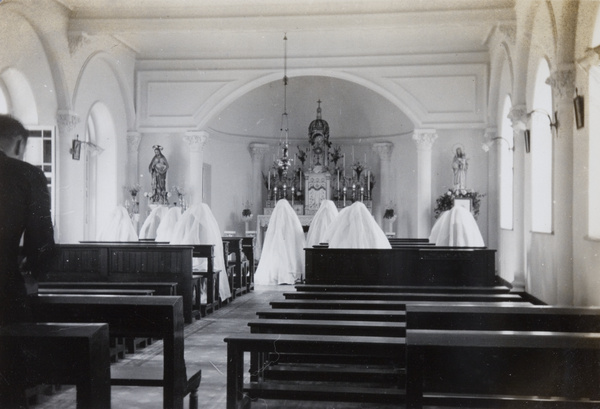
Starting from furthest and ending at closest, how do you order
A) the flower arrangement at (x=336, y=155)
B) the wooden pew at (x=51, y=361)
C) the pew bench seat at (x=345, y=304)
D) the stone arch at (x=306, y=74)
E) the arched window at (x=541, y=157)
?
the flower arrangement at (x=336, y=155) < the stone arch at (x=306, y=74) < the arched window at (x=541, y=157) < the pew bench seat at (x=345, y=304) < the wooden pew at (x=51, y=361)

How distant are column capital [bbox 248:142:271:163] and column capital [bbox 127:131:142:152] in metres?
3.47

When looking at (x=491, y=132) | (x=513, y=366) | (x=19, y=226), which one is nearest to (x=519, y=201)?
(x=491, y=132)

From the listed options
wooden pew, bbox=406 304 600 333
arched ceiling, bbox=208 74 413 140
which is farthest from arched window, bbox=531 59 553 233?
wooden pew, bbox=406 304 600 333

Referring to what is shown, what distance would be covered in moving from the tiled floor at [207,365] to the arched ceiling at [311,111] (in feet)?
25.2

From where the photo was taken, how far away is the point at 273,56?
561 inches

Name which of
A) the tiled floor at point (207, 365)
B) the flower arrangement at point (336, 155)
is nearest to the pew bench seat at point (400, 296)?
the tiled floor at point (207, 365)

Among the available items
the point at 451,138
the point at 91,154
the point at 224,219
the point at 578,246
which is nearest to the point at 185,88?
the point at 91,154

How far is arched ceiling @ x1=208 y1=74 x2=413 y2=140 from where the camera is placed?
16.7 metres

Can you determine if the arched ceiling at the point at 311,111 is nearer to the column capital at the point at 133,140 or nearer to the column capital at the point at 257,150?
the column capital at the point at 257,150

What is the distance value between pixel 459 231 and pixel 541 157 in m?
1.71

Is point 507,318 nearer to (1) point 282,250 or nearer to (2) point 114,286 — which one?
(2) point 114,286

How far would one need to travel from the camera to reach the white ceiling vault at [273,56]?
36.1 ft

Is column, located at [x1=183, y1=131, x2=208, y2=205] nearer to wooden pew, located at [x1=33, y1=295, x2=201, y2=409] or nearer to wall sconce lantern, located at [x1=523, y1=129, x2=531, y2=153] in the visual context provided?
wall sconce lantern, located at [x1=523, y1=129, x2=531, y2=153]

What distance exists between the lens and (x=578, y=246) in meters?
7.89
